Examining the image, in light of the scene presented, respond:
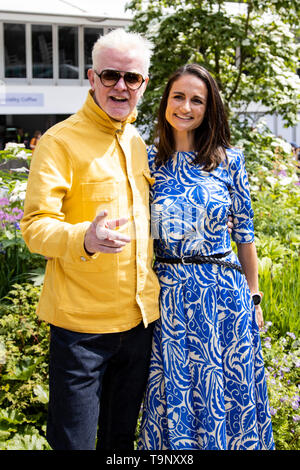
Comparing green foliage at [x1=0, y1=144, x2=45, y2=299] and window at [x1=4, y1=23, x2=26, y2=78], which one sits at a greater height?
window at [x1=4, y1=23, x2=26, y2=78]

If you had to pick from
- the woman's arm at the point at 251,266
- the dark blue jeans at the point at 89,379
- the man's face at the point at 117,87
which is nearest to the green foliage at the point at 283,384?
the woman's arm at the point at 251,266

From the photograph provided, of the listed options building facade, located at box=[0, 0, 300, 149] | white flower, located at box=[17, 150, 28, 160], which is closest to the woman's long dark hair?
white flower, located at box=[17, 150, 28, 160]

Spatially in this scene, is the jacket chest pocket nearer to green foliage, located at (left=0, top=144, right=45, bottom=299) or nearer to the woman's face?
the woman's face

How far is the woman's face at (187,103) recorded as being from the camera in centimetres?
198

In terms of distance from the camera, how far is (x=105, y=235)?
4.19 ft

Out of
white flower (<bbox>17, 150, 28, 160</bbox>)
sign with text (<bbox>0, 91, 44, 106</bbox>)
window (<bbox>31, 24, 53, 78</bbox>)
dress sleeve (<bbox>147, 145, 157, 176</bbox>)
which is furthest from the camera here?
window (<bbox>31, 24, 53, 78</bbox>)

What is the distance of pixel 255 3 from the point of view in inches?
220

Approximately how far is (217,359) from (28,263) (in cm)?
198

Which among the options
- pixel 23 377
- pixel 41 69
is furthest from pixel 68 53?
pixel 23 377

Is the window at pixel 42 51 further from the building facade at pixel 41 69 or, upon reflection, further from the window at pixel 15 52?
the window at pixel 15 52

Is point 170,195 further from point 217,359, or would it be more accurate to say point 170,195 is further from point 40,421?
point 40,421

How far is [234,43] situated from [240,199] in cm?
427

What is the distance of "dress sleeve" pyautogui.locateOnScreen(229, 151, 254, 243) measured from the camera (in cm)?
204

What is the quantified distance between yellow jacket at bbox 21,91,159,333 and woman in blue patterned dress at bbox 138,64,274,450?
152 mm
